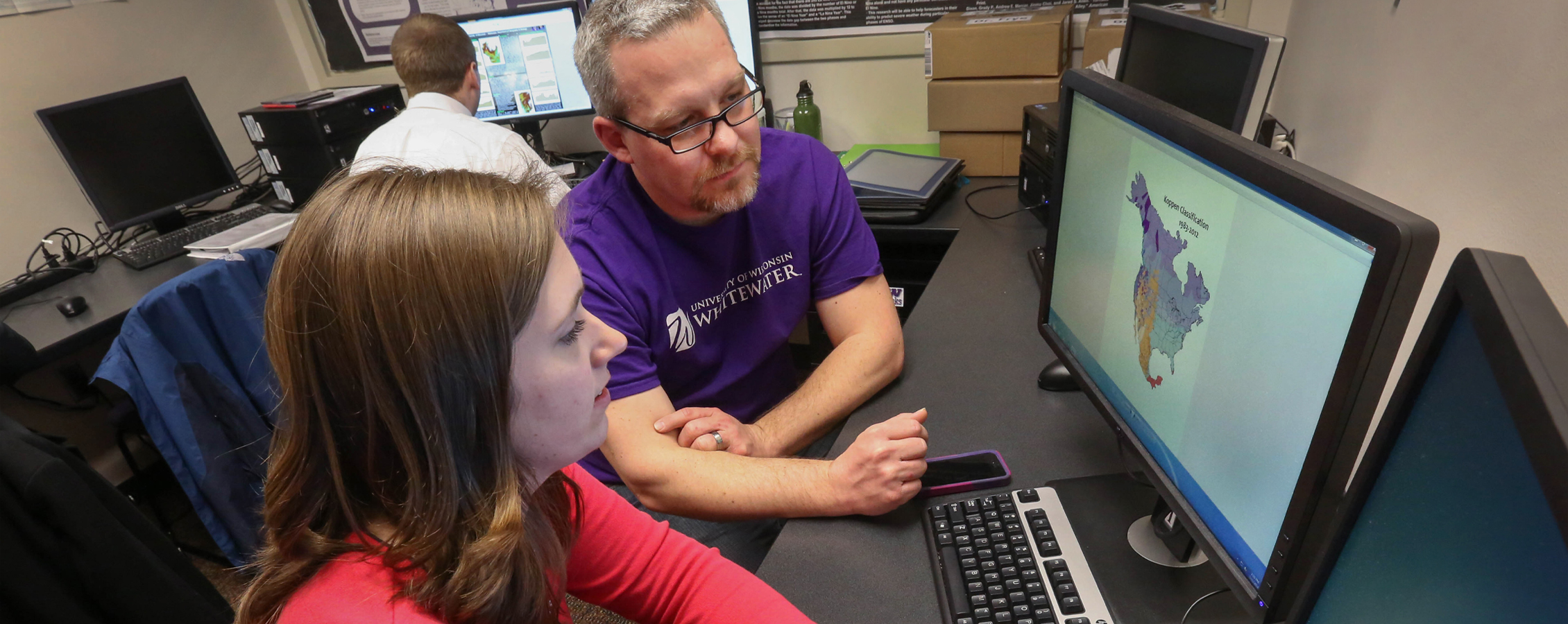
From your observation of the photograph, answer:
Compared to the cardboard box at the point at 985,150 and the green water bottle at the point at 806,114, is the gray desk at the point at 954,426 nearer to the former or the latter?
the cardboard box at the point at 985,150

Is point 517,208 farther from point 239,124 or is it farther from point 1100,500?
point 239,124

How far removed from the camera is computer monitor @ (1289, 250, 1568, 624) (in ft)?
0.92

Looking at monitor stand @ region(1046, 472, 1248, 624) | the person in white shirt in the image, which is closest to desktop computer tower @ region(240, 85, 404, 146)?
the person in white shirt

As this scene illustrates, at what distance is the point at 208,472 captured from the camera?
1579 millimetres

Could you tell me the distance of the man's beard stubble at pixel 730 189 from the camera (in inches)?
45.8

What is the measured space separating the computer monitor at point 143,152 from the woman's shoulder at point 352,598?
2.23m

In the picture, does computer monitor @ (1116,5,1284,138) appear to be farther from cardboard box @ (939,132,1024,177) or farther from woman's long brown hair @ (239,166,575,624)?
woman's long brown hair @ (239,166,575,624)

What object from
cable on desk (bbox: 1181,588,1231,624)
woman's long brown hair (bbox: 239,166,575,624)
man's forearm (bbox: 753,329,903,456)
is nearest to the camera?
woman's long brown hair (bbox: 239,166,575,624)

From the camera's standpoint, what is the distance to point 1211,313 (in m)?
0.60

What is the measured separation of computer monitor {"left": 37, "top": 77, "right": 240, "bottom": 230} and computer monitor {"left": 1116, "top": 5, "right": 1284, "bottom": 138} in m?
2.65

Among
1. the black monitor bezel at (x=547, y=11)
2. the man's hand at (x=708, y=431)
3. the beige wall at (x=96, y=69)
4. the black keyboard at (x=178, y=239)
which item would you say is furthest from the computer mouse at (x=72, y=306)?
the man's hand at (x=708, y=431)

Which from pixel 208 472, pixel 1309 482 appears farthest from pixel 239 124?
pixel 1309 482

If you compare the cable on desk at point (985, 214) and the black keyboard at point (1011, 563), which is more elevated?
the black keyboard at point (1011, 563)

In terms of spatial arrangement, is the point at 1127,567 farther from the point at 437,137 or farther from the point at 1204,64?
the point at 437,137
